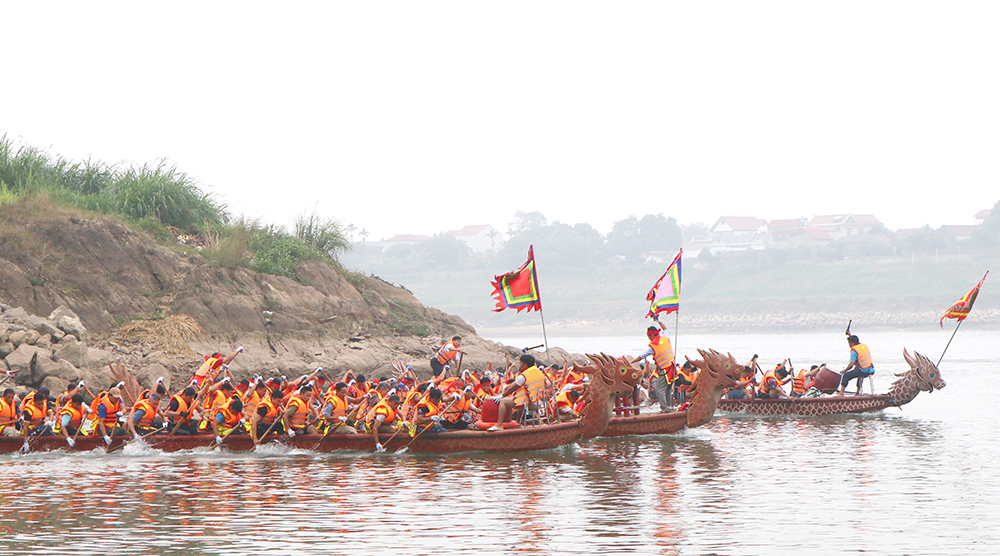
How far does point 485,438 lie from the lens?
18.8m

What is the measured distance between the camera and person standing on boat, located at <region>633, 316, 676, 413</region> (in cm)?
2227

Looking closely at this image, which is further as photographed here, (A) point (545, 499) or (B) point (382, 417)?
(B) point (382, 417)

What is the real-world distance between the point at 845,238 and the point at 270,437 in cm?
12633

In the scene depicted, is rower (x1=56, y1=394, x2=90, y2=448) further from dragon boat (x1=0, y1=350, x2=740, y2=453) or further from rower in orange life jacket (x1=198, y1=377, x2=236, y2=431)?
rower in orange life jacket (x1=198, y1=377, x2=236, y2=431)

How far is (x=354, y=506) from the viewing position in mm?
14430

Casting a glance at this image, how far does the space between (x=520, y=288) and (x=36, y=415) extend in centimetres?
999

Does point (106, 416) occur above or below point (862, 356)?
below

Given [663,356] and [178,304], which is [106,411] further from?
[178,304]

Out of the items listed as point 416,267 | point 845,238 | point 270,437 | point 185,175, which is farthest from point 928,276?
point 270,437

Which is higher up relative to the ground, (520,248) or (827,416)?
(520,248)

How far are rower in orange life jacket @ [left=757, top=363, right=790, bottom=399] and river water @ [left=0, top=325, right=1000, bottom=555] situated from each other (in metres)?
3.49

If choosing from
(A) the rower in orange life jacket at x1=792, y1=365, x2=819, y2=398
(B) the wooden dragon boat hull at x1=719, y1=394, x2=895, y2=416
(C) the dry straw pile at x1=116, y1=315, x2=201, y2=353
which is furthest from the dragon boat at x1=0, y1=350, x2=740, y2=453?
(C) the dry straw pile at x1=116, y1=315, x2=201, y2=353

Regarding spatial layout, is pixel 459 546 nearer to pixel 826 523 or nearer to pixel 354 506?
pixel 354 506

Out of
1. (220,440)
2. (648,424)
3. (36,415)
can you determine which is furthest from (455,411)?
Result: (36,415)
